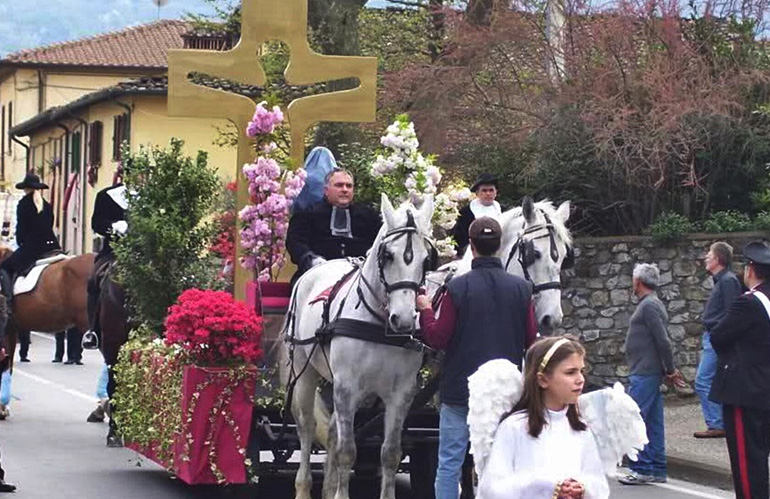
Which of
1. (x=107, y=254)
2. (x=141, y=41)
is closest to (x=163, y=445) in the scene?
(x=107, y=254)

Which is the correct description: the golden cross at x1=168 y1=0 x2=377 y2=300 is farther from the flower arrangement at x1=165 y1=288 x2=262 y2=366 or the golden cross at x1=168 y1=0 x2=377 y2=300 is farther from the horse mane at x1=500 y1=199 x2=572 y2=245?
the horse mane at x1=500 y1=199 x2=572 y2=245

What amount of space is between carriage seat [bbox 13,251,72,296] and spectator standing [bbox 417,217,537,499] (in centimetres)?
1210

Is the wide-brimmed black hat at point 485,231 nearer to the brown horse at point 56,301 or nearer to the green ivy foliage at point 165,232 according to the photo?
the green ivy foliage at point 165,232

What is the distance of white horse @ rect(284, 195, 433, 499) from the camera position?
34.9ft

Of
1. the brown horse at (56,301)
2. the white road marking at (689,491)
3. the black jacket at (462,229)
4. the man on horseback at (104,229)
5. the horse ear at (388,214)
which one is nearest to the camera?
the horse ear at (388,214)

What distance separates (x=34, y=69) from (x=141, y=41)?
504cm

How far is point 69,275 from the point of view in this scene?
20734mm

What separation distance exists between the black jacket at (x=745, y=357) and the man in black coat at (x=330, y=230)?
277 centimetres

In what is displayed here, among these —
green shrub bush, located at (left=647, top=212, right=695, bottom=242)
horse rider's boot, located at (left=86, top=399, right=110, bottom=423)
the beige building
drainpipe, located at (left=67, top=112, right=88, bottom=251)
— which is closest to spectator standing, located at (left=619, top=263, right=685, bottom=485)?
green shrub bush, located at (left=647, top=212, right=695, bottom=242)

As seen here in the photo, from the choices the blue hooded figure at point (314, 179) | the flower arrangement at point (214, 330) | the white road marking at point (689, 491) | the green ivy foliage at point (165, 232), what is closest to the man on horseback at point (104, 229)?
the green ivy foliage at point (165, 232)

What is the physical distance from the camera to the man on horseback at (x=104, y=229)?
16423mm

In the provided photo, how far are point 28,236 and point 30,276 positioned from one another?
70cm

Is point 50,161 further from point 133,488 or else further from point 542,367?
point 542,367

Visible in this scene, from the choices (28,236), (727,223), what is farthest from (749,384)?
(28,236)
